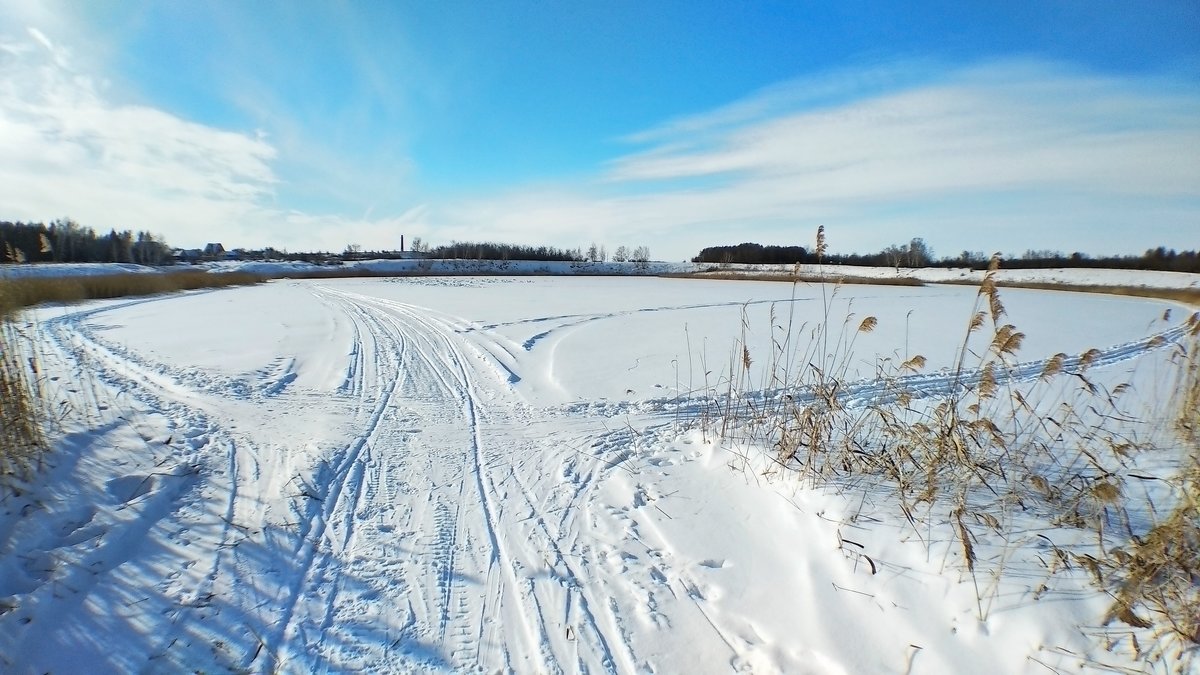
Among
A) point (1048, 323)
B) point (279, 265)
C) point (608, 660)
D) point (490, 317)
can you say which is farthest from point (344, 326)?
point (279, 265)

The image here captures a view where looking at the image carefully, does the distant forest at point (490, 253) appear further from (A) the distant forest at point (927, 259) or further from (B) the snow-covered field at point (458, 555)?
(B) the snow-covered field at point (458, 555)

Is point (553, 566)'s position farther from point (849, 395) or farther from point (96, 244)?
point (96, 244)

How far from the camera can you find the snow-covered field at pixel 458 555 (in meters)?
2.60

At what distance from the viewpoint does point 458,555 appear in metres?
3.50

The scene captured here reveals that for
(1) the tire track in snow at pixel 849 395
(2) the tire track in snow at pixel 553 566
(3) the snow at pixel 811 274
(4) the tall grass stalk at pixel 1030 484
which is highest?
(3) the snow at pixel 811 274

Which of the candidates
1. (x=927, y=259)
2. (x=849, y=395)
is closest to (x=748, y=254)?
(x=927, y=259)

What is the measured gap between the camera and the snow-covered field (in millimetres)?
2600

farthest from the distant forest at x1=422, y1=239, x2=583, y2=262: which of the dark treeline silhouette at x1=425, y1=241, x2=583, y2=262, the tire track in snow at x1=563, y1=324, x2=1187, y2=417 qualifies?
the tire track in snow at x1=563, y1=324, x2=1187, y2=417

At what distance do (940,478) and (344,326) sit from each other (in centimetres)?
1540

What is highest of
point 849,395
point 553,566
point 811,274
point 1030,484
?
point 811,274

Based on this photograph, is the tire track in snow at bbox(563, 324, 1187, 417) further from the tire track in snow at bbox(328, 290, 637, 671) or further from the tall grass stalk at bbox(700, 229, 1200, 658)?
the tire track in snow at bbox(328, 290, 637, 671)

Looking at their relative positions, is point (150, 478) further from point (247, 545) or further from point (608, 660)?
point (608, 660)

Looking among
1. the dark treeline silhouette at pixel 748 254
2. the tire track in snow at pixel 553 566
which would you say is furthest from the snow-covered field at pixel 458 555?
the dark treeline silhouette at pixel 748 254

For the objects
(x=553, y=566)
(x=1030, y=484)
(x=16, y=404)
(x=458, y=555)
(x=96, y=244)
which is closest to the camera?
(x=553, y=566)
